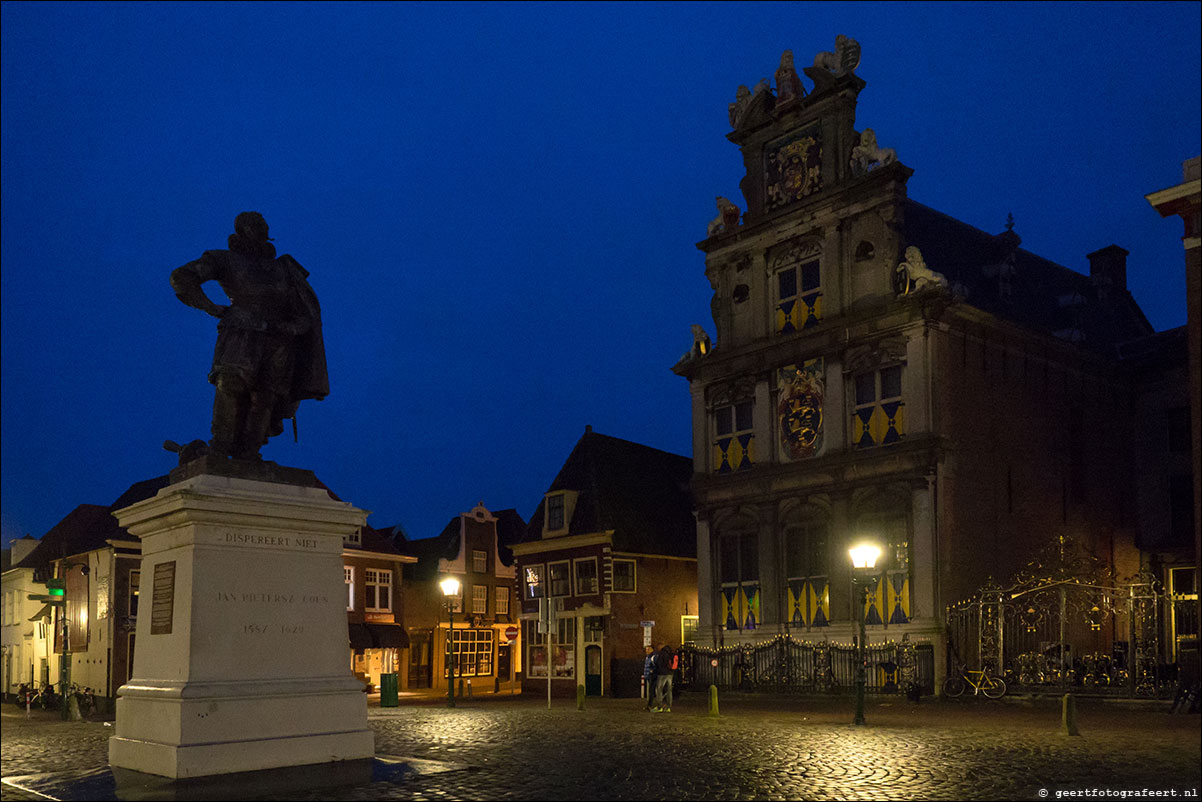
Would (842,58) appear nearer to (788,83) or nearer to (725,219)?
(788,83)

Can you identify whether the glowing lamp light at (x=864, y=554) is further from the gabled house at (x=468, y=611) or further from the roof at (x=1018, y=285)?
the gabled house at (x=468, y=611)

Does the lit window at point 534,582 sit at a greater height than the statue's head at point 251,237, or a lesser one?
lesser

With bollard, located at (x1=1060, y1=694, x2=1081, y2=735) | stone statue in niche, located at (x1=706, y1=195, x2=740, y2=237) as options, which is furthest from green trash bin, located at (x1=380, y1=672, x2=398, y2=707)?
bollard, located at (x1=1060, y1=694, x2=1081, y2=735)

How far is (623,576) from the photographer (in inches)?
1458

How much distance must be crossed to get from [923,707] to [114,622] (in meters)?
27.0

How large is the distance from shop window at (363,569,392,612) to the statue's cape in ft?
112

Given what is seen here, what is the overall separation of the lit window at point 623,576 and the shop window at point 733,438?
6011mm

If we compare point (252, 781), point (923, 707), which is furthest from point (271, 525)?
point (923, 707)

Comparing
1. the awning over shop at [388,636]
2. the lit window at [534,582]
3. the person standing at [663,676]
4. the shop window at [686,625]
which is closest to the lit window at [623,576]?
the shop window at [686,625]

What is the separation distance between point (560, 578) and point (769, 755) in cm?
2603

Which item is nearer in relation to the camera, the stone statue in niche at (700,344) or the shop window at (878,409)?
the shop window at (878,409)

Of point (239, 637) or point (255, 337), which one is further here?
point (255, 337)

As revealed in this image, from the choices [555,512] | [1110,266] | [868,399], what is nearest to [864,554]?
[868,399]

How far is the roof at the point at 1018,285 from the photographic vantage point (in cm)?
3058
